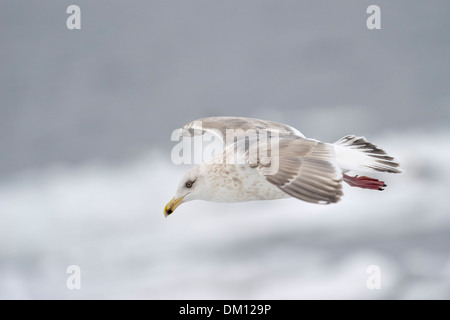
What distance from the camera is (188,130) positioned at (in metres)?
4.56

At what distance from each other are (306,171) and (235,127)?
3.92 feet

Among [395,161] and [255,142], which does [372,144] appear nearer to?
[395,161]

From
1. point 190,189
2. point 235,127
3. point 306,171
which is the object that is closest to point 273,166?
point 306,171

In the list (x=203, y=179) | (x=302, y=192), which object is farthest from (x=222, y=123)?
(x=302, y=192)

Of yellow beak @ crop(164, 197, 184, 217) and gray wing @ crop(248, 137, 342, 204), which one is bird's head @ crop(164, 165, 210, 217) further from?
gray wing @ crop(248, 137, 342, 204)

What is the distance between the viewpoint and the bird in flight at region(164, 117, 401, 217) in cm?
308

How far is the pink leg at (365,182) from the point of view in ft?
12.8

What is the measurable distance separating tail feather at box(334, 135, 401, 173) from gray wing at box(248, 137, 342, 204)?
10.0 inches

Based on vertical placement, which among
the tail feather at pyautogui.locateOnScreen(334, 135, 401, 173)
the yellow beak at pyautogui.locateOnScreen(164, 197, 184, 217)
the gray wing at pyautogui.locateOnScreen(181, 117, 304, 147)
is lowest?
the yellow beak at pyautogui.locateOnScreen(164, 197, 184, 217)

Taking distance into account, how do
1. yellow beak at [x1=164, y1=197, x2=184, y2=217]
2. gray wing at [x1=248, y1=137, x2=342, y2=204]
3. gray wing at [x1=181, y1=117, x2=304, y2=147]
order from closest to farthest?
gray wing at [x1=248, y1=137, x2=342, y2=204]
yellow beak at [x1=164, y1=197, x2=184, y2=217]
gray wing at [x1=181, y1=117, x2=304, y2=147]

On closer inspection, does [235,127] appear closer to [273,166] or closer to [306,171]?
[273,166]

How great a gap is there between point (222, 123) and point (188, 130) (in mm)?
313

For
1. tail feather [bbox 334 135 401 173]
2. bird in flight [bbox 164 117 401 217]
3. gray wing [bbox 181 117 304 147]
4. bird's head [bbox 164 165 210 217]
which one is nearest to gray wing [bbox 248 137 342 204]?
bird in flight [bbox 164 117 401 217]

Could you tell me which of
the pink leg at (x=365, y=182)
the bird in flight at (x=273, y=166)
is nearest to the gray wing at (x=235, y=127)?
the bird in flight at (x=273, y=166)
